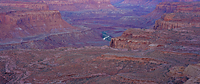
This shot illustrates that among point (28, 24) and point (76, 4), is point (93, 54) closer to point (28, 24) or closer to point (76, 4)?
Answer: point (28, 24)

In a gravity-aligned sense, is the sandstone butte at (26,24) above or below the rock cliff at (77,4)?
below

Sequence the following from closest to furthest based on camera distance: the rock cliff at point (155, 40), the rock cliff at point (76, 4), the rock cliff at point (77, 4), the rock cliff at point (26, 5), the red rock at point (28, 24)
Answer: the rock cliff at point (155, 40) < the red rock at point (28, 24) < the rock cliff at point (26, 5) < the rock cliff at point (76, 4) < the rock cliff at point (77, 4)

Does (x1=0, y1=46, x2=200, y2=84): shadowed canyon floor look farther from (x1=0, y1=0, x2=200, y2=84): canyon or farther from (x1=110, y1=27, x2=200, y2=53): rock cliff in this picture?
(x1=110, y1=27, x2=200, y2=53): rock cliff

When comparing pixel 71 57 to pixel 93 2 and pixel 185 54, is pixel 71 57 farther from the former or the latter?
pixel 93 2

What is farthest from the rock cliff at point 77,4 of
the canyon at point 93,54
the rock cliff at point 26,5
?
the canyon at point 93,54

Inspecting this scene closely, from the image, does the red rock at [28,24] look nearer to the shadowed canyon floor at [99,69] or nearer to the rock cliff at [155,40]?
the rock cliff at [155,40]

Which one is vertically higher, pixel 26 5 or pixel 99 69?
pixel 26 5

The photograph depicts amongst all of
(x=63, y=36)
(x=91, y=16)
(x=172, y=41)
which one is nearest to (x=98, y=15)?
(x=91, y=16)

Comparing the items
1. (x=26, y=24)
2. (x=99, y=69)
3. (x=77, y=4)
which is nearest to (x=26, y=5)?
(x=26, y=24)

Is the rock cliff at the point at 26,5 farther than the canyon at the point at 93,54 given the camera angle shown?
Yes
